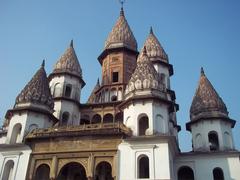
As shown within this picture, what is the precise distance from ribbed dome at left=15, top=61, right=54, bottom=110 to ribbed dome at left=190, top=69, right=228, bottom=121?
44.7 feet

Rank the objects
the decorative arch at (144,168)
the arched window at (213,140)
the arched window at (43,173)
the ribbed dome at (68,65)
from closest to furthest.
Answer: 1. the decorative arch at (144,168)
2. the arched window at (43,173)
3. the arched window at (213,140)
4. the ribbed dome at (68,65)

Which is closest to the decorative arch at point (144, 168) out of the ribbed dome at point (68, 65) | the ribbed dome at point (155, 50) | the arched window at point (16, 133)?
the arched window at point (16, 133)

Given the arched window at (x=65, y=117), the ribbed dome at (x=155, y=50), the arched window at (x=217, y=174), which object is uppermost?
the ribbed dome at (x=155, y=50)

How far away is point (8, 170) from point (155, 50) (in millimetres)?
21221

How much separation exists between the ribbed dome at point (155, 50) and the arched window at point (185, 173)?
46.0ft

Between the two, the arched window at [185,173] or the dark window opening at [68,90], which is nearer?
the arched window at [185,173]

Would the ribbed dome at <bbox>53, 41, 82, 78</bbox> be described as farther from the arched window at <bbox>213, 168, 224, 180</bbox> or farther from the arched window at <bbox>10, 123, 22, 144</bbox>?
the arched window at <bbox>213, 168, 224, 180</bbox>

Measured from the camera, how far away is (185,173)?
96.6ft

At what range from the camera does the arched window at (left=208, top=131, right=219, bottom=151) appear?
3038 cm

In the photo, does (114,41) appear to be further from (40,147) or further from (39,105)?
(40,147)

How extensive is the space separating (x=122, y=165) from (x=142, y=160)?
2546 mm

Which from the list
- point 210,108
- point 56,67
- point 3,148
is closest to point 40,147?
point 3,148

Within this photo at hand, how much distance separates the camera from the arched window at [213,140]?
3038 centimetres

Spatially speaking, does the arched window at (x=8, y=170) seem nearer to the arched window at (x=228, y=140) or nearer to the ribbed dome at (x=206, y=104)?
the ribbed dome at (x=206, y=104)
